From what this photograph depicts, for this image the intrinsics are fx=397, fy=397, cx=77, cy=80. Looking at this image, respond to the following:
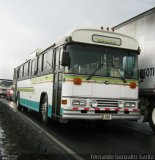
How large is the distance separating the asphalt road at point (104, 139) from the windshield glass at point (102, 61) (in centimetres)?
188

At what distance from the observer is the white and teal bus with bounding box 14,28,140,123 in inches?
445

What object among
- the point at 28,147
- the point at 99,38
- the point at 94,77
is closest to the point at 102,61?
the point at 94,77

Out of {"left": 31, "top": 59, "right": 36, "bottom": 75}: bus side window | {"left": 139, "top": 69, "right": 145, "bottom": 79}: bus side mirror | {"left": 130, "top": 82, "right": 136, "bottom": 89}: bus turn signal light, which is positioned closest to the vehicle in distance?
{"left": 31, "top": 59, "right": 36, "bottom": 75}: bus side window

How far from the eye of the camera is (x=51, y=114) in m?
12.6

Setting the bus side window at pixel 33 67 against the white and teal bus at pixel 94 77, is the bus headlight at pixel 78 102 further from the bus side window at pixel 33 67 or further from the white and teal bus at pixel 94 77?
the bus side window at pixel 33 67

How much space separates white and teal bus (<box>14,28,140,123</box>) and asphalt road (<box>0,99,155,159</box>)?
635mm

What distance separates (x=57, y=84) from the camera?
1229 cm

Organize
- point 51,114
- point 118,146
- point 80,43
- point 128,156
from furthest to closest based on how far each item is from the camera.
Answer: point 51,114, point 80,43, point 118,146, point 128,156

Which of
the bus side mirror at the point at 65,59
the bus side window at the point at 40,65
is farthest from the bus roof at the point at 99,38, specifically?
the bus side window at the point at 40,65

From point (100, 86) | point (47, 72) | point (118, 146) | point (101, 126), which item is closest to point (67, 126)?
point (101, 126)

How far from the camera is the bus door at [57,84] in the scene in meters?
11.9

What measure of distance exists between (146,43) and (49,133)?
424 centimetres

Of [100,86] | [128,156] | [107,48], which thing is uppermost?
[107,48]

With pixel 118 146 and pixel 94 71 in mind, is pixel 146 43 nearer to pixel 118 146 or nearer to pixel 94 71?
pixel 94 71
